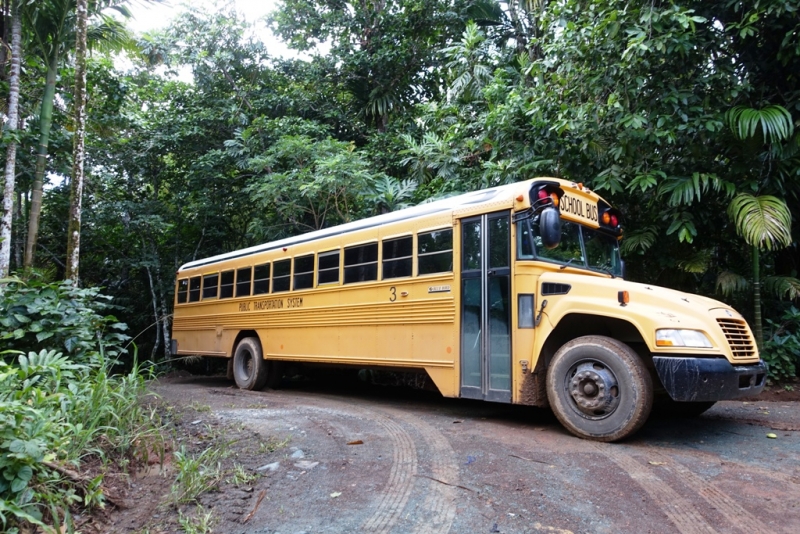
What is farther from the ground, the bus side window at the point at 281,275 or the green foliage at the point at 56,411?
the bus side window at the point at 281,275

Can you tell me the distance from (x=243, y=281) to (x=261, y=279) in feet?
2.18

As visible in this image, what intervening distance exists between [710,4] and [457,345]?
6.14 meters

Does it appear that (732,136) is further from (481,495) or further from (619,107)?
(481,495)

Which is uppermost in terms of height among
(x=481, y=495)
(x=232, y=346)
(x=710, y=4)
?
(x=710, y=4)

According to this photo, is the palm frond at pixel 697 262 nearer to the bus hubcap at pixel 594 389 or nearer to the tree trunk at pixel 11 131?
the bus hubcap at pixel 594 389

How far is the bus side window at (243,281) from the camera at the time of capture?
10320mm

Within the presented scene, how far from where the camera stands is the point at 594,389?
516 centimetres

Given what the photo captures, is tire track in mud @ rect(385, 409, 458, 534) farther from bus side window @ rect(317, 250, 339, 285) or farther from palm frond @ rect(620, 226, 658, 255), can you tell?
palm frond @ rect(620, 226, 658, 255)

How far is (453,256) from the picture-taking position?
21.4 ft

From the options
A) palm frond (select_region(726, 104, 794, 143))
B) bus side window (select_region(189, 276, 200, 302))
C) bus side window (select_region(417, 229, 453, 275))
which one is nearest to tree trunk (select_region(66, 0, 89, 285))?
bus side window (select_region(189, 276, 200, 302))

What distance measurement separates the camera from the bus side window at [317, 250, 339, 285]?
837 cm

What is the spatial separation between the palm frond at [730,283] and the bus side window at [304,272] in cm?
623

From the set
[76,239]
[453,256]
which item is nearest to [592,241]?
[453,256]

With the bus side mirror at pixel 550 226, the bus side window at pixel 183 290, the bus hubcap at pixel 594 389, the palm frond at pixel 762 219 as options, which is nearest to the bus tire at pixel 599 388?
the bus hubcap at pixel 594 389
